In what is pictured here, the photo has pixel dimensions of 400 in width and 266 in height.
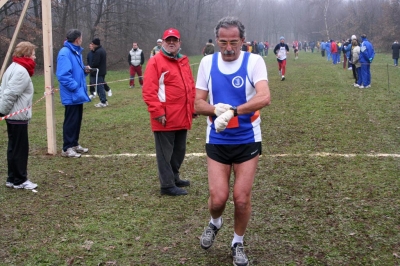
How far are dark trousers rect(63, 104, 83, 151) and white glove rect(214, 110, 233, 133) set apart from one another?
492cm

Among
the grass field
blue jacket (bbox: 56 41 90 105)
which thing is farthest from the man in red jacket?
blue jacket (bbox: 56 41 90 105)

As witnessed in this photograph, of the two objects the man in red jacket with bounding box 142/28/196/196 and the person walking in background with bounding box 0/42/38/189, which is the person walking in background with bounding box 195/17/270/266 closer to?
the man in red jacket with bounding box 142/28/196/196

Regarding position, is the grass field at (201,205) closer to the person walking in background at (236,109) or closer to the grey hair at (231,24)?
the person walking in background at (236,109)

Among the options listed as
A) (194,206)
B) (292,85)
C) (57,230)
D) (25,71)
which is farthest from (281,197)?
(292,85)

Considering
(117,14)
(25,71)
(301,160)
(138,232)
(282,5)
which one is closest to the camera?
(138,232)

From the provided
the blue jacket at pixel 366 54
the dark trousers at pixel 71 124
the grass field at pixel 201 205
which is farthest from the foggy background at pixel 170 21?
the grass field at pixel 201 205

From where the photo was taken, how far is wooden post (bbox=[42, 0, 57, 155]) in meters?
8.05

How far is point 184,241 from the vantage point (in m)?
4.80

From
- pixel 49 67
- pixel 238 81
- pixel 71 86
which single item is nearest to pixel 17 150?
pixel 71 86

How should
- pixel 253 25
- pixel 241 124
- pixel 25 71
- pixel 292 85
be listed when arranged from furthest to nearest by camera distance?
1. pixel 253 25
2. pixel 292 85
3. pixel 25 71
4. pixel 241 124

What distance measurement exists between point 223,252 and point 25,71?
3.69 metres

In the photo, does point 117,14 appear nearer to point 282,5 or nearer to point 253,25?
point 253,25

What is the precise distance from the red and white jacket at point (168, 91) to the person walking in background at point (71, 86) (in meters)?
2.35

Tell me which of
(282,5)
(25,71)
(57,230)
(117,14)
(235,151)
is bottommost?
(57,230)
